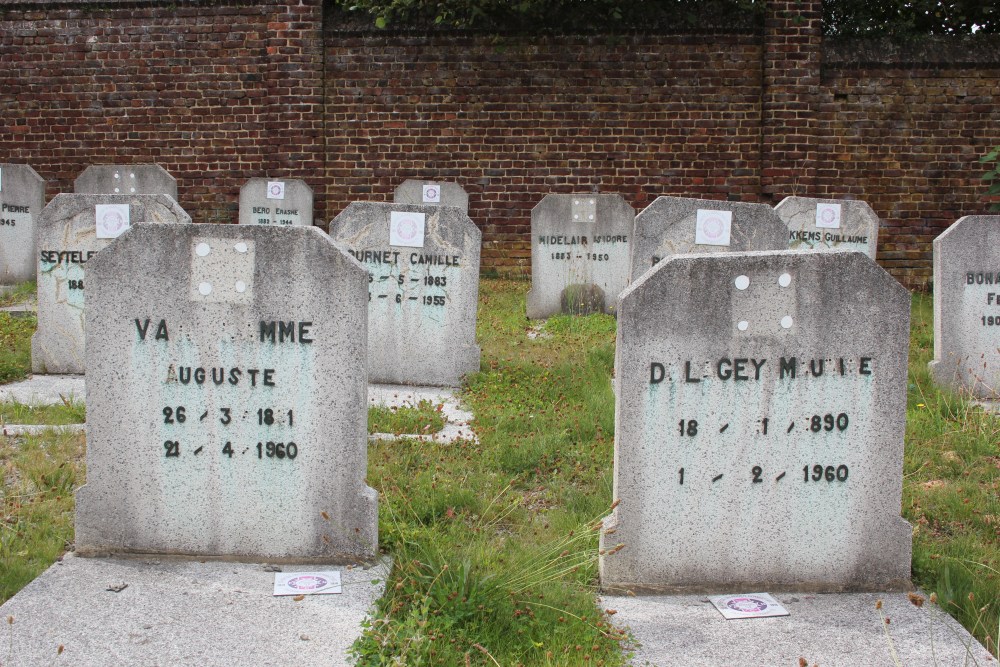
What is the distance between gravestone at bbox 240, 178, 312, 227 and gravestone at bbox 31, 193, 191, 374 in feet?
18.0

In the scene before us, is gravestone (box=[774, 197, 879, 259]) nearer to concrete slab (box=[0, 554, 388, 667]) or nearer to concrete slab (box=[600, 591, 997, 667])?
concrete slab (box=[600, 591, 997, 667])

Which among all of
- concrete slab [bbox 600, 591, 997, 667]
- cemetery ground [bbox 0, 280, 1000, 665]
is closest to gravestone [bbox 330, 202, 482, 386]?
cemetery ground [bbox 0, 280, 1000, 665]

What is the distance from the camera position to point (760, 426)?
11.1 feet

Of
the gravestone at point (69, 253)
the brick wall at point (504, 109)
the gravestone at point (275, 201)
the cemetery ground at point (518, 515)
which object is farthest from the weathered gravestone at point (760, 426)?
the gravestone at point (275, 201)

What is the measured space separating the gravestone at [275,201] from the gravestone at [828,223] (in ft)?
19.9

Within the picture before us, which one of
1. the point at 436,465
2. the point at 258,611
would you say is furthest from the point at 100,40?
the point at 258,611

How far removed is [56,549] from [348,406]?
1253mm

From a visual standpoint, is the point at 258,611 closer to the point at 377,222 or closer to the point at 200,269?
the point at 200,269

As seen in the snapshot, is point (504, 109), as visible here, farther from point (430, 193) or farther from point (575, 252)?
point (575, 252)

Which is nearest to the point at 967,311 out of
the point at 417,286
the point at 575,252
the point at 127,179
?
the point at 417,286

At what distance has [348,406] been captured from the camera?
347 cm

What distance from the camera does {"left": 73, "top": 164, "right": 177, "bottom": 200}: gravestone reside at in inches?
461

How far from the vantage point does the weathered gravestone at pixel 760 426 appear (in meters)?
3.32

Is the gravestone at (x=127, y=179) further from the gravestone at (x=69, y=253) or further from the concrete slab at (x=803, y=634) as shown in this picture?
the concrete slab at (x=803, y=634)
